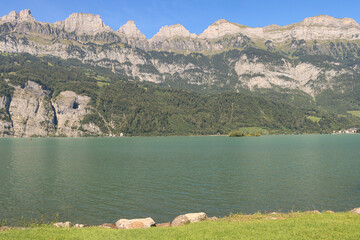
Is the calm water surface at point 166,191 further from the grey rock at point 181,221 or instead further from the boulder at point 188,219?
the grey rock at point 181,221

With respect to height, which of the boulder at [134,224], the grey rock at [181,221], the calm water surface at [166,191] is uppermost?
the grey rock at [181,221]

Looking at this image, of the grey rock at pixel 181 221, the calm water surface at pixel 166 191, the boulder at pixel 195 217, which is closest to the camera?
the grey rock at pixel 181 221

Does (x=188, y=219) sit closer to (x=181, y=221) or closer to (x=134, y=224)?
(x=181, y=221)

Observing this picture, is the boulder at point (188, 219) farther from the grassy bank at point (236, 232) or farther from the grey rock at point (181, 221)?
the grassy bank at point (236, 232)

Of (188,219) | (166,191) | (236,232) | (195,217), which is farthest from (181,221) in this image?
(166,191)

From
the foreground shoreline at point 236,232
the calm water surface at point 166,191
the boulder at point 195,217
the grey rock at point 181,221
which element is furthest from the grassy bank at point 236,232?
the calm water surface at point 166,191

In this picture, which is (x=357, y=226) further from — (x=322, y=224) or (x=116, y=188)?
(x=116, y=188)

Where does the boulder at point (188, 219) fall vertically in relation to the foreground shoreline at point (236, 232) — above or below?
below

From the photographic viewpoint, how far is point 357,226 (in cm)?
2378

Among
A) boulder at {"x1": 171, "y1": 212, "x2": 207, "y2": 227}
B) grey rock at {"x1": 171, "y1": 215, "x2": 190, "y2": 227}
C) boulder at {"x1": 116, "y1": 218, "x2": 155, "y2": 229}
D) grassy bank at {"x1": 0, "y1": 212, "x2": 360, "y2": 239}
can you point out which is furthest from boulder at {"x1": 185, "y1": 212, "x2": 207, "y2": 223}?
boulder at {"x1": 116, "y1": 218, "x2": 155, "y2": 229}

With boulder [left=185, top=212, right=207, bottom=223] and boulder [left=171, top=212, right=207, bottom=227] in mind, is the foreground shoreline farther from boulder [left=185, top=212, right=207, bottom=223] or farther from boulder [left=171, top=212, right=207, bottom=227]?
boulder [left=185, top=212, right=207, bottom=223]

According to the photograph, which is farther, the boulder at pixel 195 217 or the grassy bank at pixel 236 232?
the boulder at pixel 195 217

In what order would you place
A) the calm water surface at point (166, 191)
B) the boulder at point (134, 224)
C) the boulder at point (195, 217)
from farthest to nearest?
the calm water surface at point (166, 191), the boulder at point (195, 217), the boulder at point (134, 224)

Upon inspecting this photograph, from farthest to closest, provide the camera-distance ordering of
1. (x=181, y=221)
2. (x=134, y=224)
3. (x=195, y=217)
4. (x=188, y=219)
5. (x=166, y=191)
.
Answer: (x=166, y=191) < (x=195, y=217) < (x=188, y=219) < (x=181, y=221) < (x=134, y=224)
